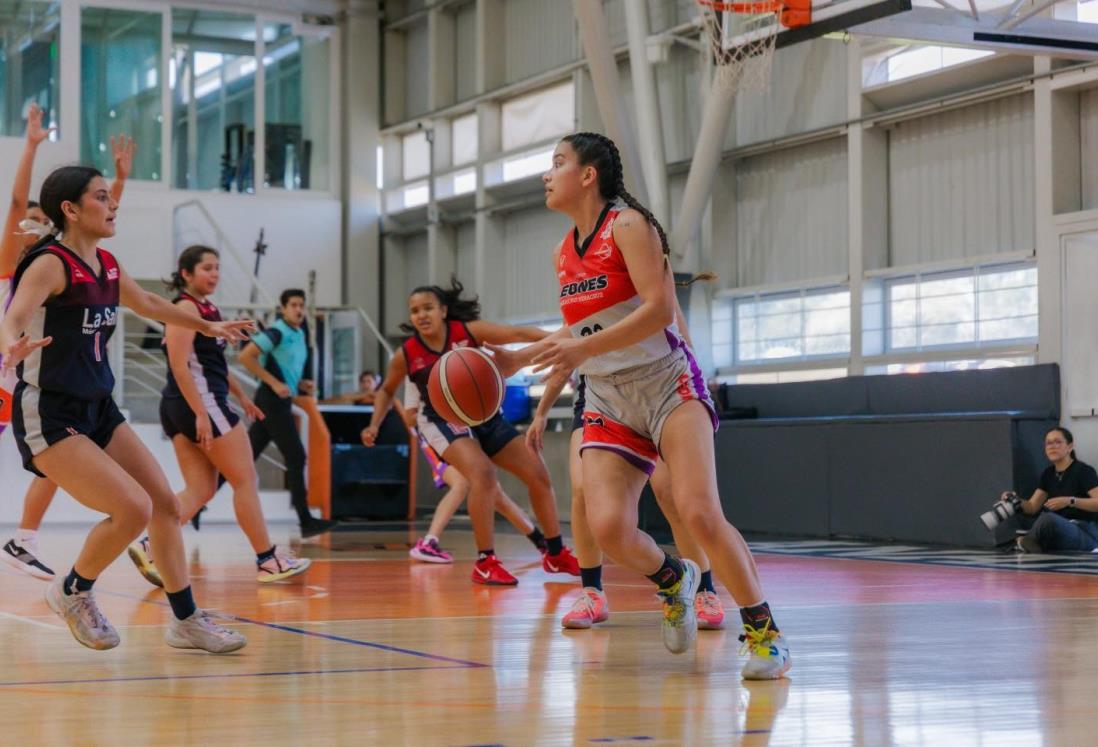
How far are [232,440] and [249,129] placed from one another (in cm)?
1509

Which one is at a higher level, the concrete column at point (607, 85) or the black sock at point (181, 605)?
the concrete column at point (607, 85)

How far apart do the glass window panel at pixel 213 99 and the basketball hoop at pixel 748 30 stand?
1065 cm

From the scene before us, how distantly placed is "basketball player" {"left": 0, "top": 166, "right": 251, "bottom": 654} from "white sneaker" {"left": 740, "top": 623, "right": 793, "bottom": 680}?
67.4 inches

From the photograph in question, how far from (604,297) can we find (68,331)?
1746 mm

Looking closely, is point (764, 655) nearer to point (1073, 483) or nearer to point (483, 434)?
point (483, 434)

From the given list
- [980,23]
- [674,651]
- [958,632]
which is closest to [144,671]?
[674,651]

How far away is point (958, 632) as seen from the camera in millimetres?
5754

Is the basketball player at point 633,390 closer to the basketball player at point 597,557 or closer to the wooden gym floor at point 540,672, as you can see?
the wooden gym floor at point 540,672

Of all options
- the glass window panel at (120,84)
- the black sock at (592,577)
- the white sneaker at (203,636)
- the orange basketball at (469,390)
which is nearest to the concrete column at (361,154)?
the glass window panel at (120,84)

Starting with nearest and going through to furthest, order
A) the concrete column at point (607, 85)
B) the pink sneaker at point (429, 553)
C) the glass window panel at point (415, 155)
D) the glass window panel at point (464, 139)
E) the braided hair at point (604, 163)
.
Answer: the braided hair at point (604, 163) → the pink sneaker at point (429, 553) → the concrete column at point (607, 85) → the glass window panel at point (464, 139) → the glass window panel at point (415, 155)

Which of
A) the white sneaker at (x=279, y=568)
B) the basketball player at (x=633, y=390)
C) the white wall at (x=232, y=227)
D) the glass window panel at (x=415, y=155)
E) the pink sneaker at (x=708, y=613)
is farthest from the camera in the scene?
the glass window panel at (x=415, y=155)

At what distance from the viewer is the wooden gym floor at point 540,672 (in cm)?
362

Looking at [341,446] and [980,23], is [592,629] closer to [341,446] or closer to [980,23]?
[980,23]

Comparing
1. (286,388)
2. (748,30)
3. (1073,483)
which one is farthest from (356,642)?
(748,30)
